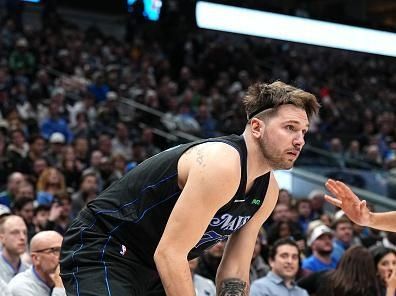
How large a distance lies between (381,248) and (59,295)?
10.0 ft

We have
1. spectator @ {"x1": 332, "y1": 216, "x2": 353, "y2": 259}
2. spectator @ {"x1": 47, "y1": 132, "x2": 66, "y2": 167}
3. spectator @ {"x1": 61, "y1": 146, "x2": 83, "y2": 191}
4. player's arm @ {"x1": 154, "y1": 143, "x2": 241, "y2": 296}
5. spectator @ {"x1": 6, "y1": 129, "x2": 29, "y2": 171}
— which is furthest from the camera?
spectator @ {"x1": 47, "y1": 132, "x2": 66, "y2": 167}

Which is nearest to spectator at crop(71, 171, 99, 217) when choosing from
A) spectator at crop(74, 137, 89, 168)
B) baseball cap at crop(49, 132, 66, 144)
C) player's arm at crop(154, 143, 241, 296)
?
spectator at crop(74, 137, 89, 168)

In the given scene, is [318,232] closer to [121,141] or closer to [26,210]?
[26,210]

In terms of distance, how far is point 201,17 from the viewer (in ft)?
27.7

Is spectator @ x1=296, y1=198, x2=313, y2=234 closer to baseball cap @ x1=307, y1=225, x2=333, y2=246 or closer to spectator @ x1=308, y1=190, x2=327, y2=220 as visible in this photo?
spectator @ x1=308, y1=190, x2=327, y2=220

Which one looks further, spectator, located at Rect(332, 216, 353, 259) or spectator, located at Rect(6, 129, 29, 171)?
spectator, located at Rect(6, 129, 29, 171)

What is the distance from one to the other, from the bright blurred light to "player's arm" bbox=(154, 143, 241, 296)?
573 cm

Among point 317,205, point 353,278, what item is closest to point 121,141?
point 317,205

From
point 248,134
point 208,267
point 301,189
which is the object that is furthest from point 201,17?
point 248,134

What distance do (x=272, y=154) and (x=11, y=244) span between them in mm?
3296

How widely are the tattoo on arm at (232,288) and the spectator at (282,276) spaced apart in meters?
2.72

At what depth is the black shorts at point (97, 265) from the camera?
117 inches

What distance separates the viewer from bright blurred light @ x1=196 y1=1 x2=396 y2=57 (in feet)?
27.7

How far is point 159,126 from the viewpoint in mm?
12922
